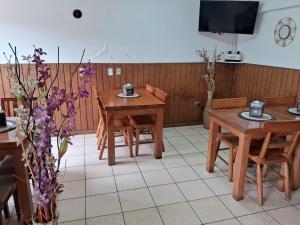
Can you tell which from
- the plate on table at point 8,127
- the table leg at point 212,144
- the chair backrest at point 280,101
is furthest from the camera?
the chair backrest at point 280,101

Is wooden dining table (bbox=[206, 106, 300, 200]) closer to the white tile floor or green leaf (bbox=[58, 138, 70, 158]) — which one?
the white tile floor

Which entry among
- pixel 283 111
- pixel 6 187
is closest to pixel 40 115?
pixel 6 187

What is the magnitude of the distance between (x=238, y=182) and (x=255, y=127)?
566 millimetres

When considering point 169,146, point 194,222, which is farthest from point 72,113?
point 169,146

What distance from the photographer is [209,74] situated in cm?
418

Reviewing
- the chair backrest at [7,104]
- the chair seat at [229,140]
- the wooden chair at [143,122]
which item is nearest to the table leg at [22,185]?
the chair backrest at [7,104]

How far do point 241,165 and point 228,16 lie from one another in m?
2.58

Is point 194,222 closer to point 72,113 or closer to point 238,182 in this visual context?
point 238,182

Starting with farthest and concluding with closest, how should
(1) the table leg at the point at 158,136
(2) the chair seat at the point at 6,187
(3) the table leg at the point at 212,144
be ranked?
(1) the table leg at the point at 158,136 < (3) the table leg at the point at 212,144 < (2) the chair seat at the point at 6,187

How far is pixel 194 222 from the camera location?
2.04m

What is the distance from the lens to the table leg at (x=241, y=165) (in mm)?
2162

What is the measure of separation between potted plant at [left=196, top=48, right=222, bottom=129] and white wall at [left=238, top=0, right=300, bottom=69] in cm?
52

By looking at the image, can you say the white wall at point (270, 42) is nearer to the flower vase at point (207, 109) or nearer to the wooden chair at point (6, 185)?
the flower vase at point (207, 109)

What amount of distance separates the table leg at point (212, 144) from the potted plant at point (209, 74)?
4.80ft
